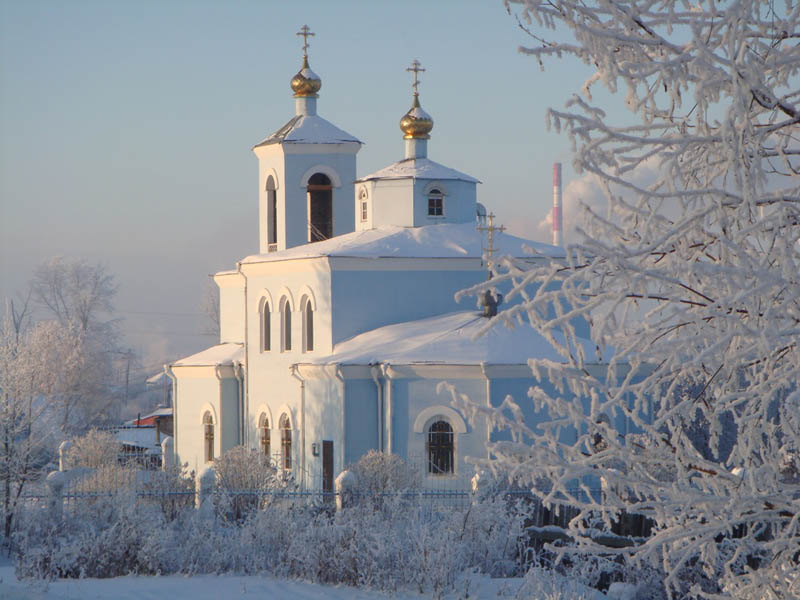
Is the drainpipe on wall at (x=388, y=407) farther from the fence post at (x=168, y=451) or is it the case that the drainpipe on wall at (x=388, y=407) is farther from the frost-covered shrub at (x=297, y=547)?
the fence post at (x=168, y=451)

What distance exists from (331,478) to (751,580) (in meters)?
15.9

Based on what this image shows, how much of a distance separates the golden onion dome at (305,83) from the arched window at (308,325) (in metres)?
6.27

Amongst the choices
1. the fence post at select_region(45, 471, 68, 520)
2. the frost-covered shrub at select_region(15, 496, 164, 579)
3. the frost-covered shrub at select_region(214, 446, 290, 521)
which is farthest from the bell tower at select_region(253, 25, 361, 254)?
the frost-covered shrub at select_region(15, 496, 164, 579)

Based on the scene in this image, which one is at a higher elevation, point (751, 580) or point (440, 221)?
point (440, 221)

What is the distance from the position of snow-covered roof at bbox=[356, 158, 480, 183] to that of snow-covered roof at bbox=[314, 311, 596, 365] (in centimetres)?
391

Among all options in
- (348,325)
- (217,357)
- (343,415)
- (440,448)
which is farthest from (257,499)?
(217,357)

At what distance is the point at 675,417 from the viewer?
4.95m

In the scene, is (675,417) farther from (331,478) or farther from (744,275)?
(331,478)

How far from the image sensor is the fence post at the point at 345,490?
14859mm

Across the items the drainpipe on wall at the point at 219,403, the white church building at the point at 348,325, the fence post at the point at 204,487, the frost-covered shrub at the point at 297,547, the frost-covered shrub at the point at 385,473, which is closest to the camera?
the frost-covered shrub at the point at 297,547

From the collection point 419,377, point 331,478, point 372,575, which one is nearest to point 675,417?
point 372,575

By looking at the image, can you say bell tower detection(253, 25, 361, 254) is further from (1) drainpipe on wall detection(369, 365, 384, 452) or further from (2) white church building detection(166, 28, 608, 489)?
(1) drainpipe on wall detection(369, 365, 384, 452)

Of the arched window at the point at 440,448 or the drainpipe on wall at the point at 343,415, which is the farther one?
the drainpipe on wall at the point at 343,415

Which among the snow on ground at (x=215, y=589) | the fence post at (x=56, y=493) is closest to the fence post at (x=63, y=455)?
the fence post at (x=56, y=493)
